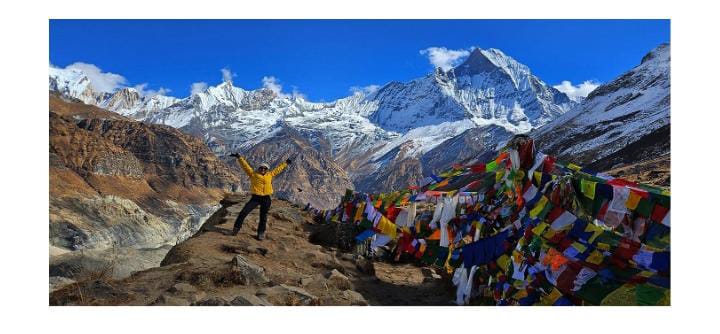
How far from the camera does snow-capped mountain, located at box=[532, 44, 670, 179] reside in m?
72.1

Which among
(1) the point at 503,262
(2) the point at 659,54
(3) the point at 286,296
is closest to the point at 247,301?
(3) the point at 286,296

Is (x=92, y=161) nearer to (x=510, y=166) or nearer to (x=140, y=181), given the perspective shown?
(x=140, y=181)

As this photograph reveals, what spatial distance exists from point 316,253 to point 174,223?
101527 millimetres

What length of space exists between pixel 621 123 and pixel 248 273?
9745cm

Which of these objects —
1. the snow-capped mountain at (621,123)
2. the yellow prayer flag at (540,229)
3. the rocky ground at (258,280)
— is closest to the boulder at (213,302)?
the rocky ground at (258,280)

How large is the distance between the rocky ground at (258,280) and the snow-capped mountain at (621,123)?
2376 inches

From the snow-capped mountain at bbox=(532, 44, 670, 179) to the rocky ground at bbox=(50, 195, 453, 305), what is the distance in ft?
198

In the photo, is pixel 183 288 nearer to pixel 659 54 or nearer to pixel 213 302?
pixel 213 302

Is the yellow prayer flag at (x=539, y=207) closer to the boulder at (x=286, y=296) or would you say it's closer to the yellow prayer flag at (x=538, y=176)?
the yellow prayer flag at (x=538, y=176)

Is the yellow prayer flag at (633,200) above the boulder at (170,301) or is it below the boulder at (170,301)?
above

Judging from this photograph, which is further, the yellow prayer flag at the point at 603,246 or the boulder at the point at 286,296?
the boulder at the point at 286,296

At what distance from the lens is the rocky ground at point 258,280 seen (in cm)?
652

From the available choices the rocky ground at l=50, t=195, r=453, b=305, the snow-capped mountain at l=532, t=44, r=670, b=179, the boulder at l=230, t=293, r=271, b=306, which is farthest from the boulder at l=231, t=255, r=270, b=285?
the snow-capped mountain at l=532, t=44, r=670, b=179

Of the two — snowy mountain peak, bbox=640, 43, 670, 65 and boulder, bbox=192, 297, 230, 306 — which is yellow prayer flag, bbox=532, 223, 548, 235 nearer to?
boulder, bbox=192, 297, 230, 306
